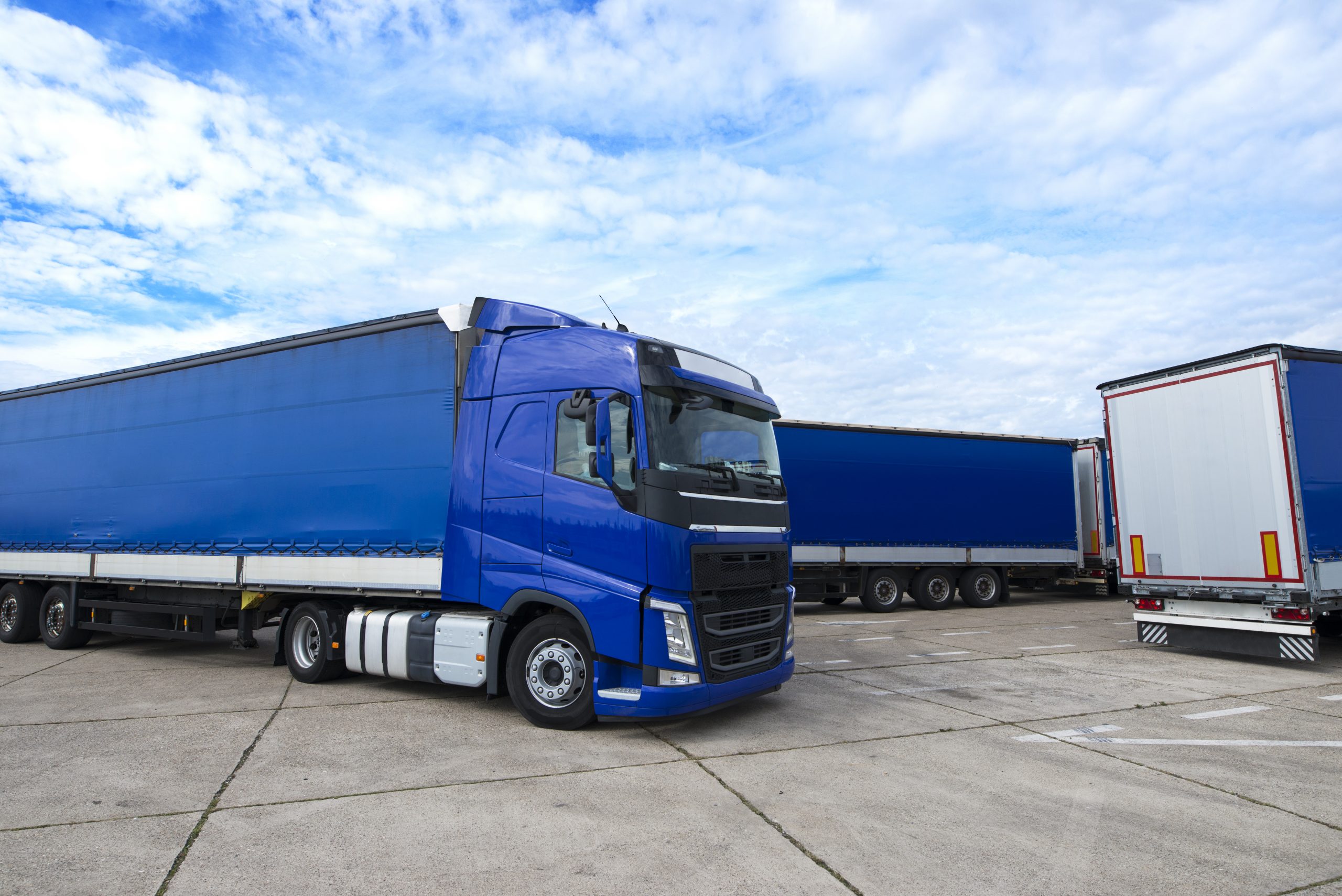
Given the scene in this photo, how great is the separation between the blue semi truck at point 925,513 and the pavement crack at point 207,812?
31.9ft

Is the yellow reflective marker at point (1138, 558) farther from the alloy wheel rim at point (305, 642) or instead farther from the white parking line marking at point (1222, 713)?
the alloy wheel rim at point (305, 642)

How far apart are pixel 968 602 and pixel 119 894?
15.8 meters

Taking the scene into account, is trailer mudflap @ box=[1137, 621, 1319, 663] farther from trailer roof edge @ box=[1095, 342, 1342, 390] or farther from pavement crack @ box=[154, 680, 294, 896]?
pavement crack @ box=[154, 680, 294, 896]

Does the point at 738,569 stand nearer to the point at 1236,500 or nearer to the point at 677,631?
the point at 677,631

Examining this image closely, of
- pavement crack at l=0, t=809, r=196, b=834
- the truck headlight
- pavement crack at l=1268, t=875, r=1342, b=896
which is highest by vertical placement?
the truck headlight

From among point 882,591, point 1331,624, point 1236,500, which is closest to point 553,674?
point 1236,500

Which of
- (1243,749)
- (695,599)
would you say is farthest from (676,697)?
(1243,749)

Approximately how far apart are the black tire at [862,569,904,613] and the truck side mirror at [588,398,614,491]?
1088cm

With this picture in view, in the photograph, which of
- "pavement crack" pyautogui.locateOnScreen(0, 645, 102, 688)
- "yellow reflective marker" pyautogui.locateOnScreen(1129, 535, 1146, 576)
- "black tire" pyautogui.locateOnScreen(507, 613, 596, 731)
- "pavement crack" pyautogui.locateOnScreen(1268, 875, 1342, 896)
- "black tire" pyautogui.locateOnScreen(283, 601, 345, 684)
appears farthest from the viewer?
"yellow reflective marker" pyautogui.locateOnScreen(1129, 535, 1146, 576)

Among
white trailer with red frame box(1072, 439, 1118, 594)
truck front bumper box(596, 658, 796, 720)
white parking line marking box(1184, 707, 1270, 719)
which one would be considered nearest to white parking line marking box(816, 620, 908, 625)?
white trailer with red frame box(1072, 439, 1118, 594)

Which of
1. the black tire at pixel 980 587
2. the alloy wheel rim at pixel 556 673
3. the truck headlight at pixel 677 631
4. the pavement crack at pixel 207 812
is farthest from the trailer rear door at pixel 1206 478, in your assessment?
the pavement crack at pixel 207 812

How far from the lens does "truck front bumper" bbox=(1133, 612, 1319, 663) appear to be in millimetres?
8820

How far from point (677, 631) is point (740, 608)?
2.45 ft

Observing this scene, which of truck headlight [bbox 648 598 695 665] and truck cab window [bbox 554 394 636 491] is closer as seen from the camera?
truck headlight [bbox 648 598 695 665]
